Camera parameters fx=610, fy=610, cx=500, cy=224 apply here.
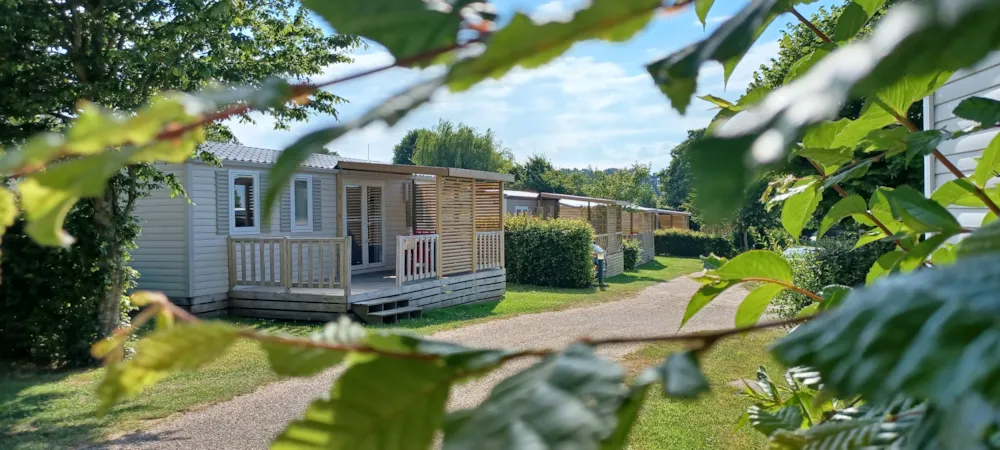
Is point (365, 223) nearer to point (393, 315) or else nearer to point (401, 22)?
point (393, 315)

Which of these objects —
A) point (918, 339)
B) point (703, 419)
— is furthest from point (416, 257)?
point (918, 339)

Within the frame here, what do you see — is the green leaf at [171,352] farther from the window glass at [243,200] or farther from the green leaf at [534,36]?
the window glass at [243,200]

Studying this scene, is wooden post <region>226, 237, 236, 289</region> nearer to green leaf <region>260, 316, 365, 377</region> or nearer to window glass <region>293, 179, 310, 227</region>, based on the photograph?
window glass <region>293, 179, 310, 227</region>

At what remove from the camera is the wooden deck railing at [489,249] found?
14891mm

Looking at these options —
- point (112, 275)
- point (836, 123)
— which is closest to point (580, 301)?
point (112, 275)

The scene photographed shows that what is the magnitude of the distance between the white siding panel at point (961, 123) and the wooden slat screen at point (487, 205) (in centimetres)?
1076

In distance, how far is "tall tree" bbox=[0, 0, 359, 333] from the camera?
24.8ft

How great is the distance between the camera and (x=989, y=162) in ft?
2.77

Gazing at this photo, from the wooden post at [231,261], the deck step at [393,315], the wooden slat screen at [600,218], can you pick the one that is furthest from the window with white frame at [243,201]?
the wooden slat screen at [600,218]

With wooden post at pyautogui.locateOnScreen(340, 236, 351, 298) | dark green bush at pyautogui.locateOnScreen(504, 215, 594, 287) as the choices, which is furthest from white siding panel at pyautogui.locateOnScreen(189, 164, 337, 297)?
dark green bush at pyautogui.locateOnScreen(504, 215, 594, 287)

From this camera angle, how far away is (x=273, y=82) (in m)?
0.38

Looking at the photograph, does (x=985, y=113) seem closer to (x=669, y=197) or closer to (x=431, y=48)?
(x=431, y=48)

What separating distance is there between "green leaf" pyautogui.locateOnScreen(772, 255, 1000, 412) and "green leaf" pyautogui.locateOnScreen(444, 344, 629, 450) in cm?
8

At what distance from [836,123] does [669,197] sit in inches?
2604
